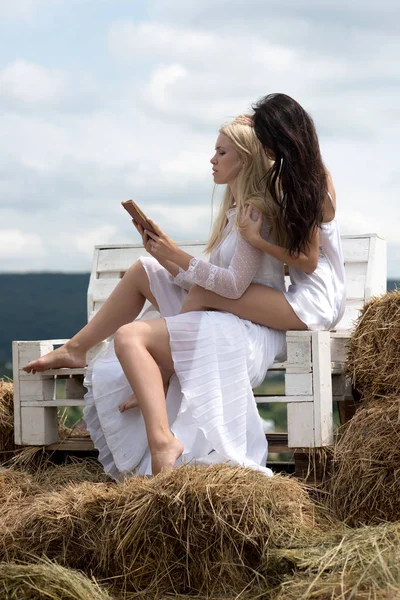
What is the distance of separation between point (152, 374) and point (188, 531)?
2.19 feet

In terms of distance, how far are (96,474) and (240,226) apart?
1.13m

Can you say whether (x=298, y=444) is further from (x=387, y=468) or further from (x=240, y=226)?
(x=240, y=226)

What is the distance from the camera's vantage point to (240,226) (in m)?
3.27

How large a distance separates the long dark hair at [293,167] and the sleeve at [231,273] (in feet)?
0.52

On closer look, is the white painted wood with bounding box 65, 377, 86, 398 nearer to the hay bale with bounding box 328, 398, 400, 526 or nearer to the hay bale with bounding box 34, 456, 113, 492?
the hay bale with bounding box 34, 456, 113, 492

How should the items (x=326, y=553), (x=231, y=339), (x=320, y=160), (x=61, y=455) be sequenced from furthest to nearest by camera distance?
(x=61, y=455) < (x=320, y=160) < (x=231, y=339) < (x=326, y=553)

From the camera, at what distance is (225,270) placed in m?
3.23

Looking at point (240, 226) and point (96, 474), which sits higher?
point (240, 226)

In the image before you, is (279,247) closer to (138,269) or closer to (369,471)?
(138,269)

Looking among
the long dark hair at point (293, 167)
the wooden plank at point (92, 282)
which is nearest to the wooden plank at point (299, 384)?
the long dark hair at point (293, 167)

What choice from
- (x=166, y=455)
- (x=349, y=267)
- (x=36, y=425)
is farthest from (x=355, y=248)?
(x=166, y=455)

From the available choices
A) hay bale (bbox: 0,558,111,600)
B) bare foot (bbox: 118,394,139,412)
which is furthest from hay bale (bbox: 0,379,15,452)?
hay bale (bbox: 0,558,111,600)

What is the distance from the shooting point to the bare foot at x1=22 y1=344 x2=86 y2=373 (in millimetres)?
3613

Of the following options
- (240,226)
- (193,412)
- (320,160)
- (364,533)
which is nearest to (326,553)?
(364,533)
